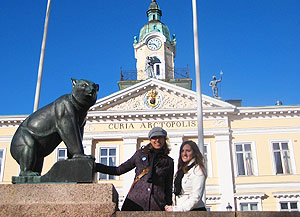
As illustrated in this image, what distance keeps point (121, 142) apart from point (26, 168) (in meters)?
18.3

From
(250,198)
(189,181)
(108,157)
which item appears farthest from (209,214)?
(108,157)

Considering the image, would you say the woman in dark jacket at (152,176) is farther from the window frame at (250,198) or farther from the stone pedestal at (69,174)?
the window frame at (250,198)

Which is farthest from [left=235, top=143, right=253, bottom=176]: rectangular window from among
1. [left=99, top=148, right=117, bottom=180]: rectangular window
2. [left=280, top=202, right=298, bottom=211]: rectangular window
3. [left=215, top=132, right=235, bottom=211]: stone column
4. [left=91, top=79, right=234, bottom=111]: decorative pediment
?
[left=99, top=148, right=117, bottom=180]: rectangular window

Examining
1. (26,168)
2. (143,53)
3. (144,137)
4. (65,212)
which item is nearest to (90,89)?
(26,168)

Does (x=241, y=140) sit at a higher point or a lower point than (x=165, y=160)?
higher

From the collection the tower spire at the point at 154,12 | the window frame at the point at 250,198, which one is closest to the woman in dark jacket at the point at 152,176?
the window frame at the point at 250,198

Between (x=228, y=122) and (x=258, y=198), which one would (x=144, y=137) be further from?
(x=258, y=198)

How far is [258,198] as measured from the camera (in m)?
20.2

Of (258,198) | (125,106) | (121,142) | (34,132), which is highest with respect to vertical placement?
(125,106)

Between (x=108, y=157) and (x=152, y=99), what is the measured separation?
4.87 meters

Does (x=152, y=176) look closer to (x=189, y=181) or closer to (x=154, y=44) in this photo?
(x=189, y=181)

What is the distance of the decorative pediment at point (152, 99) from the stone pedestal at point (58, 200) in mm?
18997

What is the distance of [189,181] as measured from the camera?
3.39 m

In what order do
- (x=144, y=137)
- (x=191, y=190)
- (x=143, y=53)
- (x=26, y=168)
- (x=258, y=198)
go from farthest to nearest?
1. (x=143, y=53)
2. (x=144, y=137)
3. (x=258, y=198)
4. (x=26, y=168)
5. (x=191, y=190)
